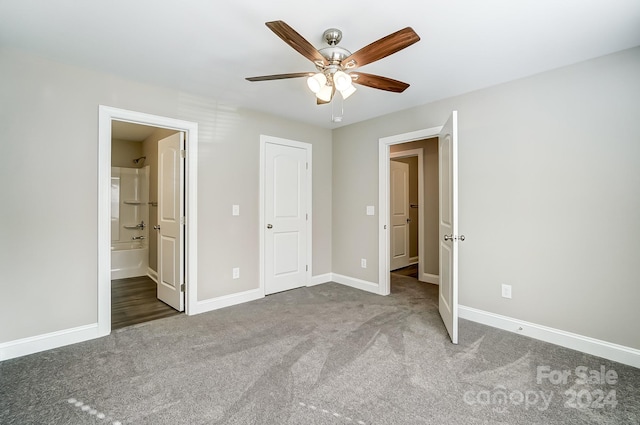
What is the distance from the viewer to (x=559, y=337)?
2.54 m

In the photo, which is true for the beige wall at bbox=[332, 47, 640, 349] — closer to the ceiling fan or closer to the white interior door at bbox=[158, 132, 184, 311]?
the ceiling fan

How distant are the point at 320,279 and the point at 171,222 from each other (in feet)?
7.30

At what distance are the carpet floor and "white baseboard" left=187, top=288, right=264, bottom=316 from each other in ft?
1.07

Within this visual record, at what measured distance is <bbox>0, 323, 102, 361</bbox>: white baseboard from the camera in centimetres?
229

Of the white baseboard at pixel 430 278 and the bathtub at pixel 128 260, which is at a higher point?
the bathtub at pixel 128 260

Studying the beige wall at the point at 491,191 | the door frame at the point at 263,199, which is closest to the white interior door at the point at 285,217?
the door frame at the point at 263,199

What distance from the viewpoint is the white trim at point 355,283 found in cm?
409

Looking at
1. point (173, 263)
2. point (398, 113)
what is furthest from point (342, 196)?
point (173, 263)

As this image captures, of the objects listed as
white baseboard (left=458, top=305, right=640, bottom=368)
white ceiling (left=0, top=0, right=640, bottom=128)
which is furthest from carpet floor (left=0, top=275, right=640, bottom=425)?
white ceiling (left=0, top=0, right=640, bottom=128)

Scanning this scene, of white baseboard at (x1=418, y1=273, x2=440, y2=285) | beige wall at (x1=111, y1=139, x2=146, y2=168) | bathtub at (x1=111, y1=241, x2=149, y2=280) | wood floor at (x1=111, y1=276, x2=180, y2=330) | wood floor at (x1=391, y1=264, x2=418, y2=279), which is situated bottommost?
wood floor at (x1=111, y1=276, x2=180, y2=330)

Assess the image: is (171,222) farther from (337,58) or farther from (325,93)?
(337,58)

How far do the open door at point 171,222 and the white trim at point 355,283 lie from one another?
2216mm

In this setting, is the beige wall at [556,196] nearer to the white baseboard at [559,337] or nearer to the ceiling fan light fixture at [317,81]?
the white baseboard at [559,337]

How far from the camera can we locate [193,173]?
327 cm
